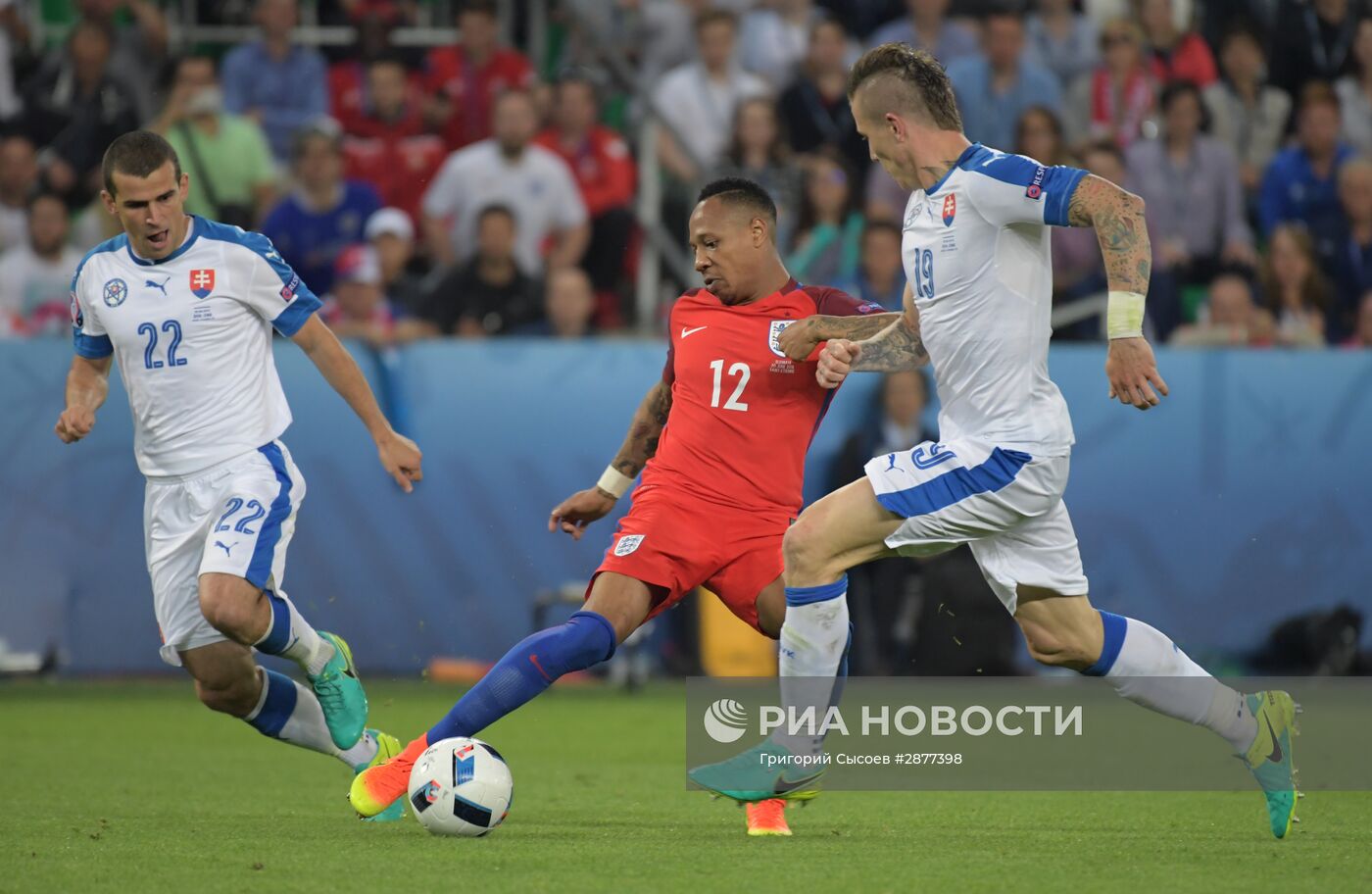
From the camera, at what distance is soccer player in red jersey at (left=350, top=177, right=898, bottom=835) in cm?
675

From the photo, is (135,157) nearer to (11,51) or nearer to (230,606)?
(230,606)

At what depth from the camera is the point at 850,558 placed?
6398 mm

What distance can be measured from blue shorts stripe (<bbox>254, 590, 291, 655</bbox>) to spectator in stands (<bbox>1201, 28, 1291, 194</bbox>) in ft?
33.4

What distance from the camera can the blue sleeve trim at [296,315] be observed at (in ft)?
24.4

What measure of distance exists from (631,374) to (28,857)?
7.28 meters

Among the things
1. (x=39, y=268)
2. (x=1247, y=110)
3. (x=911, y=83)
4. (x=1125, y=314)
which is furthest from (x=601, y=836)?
(x=1247, y=110)

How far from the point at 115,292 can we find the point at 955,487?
3.33 m

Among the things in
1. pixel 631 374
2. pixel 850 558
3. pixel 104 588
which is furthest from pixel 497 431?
pixel 850 558

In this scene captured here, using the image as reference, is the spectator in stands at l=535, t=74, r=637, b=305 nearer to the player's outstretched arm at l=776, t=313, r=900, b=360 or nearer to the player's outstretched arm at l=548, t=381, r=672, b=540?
the player's outstretched arm at l=548, t=381, r=672, b=540

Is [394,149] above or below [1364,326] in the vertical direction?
above

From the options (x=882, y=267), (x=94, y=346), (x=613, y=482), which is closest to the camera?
(x=613, y=482)

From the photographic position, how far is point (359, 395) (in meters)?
7.30

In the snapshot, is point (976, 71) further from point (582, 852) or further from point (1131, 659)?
point (582, 852)

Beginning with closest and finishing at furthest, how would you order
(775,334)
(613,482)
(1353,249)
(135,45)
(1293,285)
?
(775,334), (613,482), (1293,285), (1353,249), (135,45)
